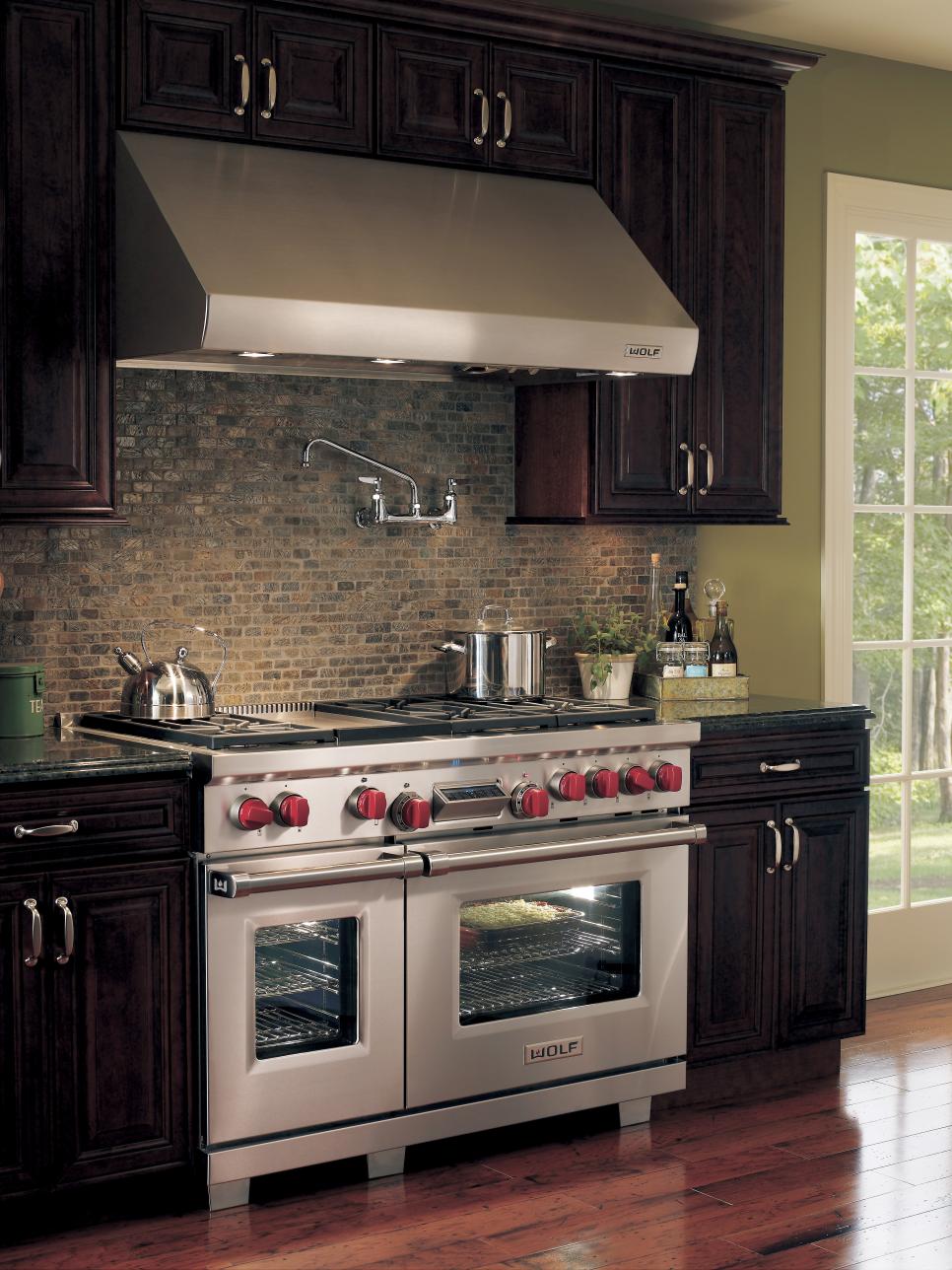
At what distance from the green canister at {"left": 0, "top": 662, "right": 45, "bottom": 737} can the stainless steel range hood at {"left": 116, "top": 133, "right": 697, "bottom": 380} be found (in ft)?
2.29

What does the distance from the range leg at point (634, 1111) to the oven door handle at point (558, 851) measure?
24.0 inches

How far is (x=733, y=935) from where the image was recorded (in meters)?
4.05

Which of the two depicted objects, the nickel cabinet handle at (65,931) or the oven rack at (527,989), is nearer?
the nickel cabinet handle at (65,931)

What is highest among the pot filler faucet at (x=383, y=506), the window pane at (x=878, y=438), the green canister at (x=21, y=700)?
the window pane at (x=878, y=438)

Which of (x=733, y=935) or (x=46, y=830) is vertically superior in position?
(x=46, y=830)

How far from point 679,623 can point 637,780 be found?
0.75m

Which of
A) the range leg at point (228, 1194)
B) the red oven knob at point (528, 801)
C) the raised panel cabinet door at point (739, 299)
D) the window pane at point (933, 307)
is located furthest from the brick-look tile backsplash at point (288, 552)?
the window pane at point (933, 307)

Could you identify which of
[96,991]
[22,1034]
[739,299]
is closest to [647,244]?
[739,299]

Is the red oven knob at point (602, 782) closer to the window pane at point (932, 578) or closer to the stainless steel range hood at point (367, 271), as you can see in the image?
the stainless steel range hood at point (367, 271)

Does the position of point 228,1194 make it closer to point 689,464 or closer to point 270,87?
point 689,464

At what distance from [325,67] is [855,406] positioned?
2111mm

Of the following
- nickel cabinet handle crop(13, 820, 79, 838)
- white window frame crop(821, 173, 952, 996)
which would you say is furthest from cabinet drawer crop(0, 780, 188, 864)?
white window frame crop(821, 173, 952, 996)

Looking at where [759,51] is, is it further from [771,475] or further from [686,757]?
[686,757]

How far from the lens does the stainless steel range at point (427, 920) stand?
327 centimetres
